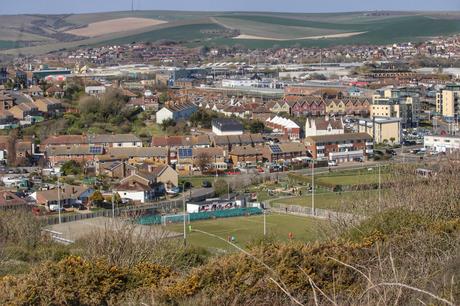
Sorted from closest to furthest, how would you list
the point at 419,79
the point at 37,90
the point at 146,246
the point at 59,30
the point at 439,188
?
the point at 146,246
the point at 439,188
the point at 37,90
the point at 419,79
the point at 59,30

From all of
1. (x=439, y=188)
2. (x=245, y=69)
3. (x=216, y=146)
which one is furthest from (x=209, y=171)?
(x=245, y=69)

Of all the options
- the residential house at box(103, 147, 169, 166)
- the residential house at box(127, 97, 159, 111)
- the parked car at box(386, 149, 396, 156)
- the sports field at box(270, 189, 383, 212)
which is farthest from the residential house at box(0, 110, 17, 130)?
the sports field at box(270, 189, 383, 212)

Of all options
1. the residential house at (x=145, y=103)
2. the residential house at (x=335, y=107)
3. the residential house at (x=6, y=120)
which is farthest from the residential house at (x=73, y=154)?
the residential house at (x=335, y=107)

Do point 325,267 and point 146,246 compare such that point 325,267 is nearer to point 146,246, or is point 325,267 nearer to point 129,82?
point 146,246

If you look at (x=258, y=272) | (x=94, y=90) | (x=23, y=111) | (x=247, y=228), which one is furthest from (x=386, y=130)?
(x=258, y=272)

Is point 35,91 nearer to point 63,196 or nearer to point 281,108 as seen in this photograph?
point 281,108

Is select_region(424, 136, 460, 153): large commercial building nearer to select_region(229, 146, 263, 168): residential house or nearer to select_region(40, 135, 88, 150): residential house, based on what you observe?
select_region(229, 146, 263, 168): residential house

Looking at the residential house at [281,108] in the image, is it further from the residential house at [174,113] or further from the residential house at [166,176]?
the residential house at [166,176]
